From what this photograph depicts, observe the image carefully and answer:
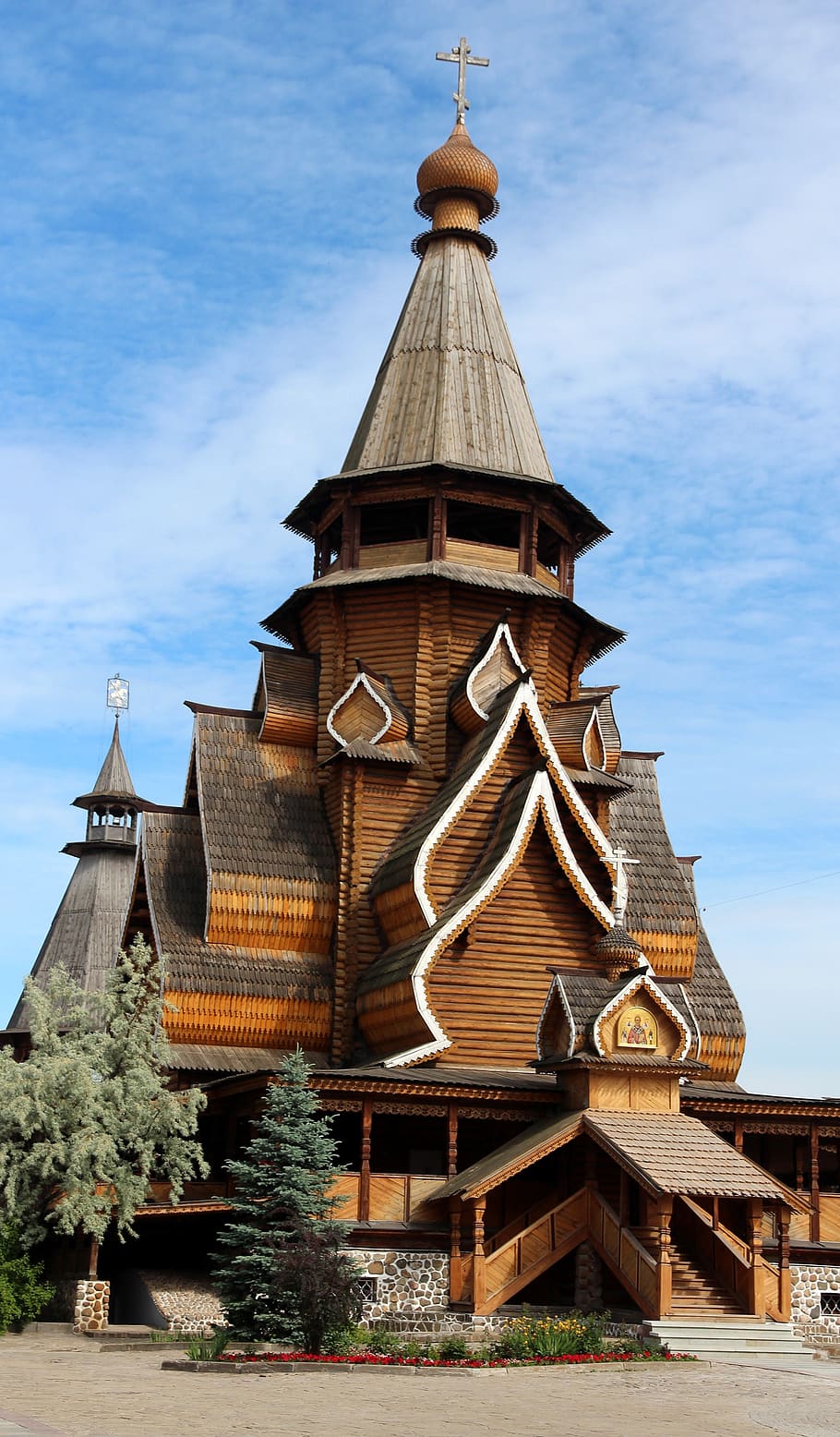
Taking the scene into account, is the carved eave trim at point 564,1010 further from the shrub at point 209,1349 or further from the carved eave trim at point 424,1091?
the shrub at point 209,1349

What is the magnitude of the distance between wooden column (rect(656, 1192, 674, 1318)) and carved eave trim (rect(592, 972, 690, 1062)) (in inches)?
96.8

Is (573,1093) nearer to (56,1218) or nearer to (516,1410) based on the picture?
(56,1218)

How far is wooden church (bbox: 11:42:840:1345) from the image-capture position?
70.3 ft

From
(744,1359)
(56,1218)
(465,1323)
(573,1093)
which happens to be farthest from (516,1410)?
(56,1218)

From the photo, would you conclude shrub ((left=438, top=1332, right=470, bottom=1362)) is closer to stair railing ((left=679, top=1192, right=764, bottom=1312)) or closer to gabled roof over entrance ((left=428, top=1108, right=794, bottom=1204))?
gabled roof over entrance ((left=428, top=1108, right=794, bottom=1204))

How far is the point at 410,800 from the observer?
28.3 m

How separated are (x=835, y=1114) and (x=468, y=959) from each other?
5529 mm

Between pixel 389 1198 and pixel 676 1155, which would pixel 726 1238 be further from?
pixel 389 1198

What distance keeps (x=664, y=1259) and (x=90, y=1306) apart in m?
7.10

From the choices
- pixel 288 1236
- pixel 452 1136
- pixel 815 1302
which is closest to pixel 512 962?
pixel 452 1136

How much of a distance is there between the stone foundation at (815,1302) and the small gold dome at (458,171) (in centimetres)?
2080

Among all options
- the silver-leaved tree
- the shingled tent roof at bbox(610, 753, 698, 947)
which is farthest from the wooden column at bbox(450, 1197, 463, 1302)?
the shingled tent roof at bbox(610, 753, 698, 947)

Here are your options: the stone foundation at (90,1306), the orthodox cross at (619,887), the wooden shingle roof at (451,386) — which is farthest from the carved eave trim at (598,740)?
the stone foundation at (90,1306)

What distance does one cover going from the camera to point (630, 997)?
22.1 meters
